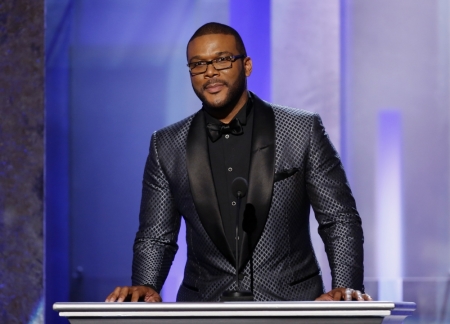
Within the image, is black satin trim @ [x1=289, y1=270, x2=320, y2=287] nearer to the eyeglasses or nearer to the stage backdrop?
the eyeglasses

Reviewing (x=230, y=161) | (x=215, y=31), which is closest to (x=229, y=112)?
(x=230, y=161)

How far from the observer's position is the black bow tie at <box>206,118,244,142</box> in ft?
9.25

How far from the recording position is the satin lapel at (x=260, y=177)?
104 inches

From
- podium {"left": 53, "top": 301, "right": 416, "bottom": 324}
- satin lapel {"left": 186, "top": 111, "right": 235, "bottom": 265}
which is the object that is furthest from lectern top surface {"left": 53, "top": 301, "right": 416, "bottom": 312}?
satin lapel {"left": 186, "top": 111, "right": 235, "bottom": 265}

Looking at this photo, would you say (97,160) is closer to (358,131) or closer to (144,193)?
(358,131)

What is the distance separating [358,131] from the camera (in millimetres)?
4555

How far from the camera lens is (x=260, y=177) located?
8.78ft

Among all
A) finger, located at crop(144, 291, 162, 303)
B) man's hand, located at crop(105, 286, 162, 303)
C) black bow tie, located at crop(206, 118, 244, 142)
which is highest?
black bow tie, located at crop(206, 118, 244, 142)

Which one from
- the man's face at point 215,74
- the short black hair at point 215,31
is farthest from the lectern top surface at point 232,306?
the short black hair at point 215,31

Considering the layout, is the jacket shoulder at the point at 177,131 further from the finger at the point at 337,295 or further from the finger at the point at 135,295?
the finger at the point at 337,295

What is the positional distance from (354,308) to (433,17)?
3192 mm

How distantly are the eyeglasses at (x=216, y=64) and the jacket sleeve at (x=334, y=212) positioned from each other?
375mm

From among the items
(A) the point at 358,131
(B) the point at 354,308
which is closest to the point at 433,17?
(A) the point at 358,131

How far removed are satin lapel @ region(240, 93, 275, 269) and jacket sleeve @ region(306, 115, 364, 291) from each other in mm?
147
